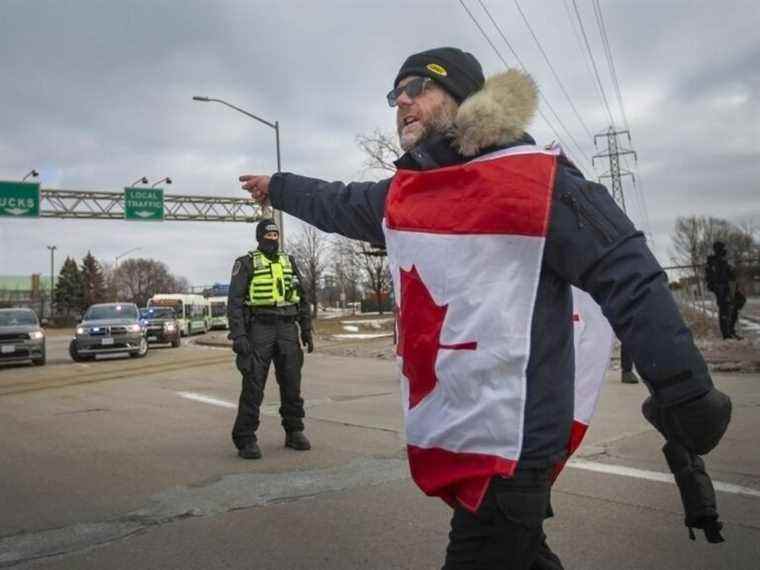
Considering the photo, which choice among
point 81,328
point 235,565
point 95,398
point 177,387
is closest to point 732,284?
point 177,387

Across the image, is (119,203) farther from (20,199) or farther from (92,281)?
(92,281)

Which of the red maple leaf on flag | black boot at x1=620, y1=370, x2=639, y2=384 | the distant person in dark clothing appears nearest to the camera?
the red maple leaf on flag

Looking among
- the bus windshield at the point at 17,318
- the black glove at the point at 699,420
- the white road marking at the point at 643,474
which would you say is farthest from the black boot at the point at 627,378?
the bus windshield at the point at 17,318

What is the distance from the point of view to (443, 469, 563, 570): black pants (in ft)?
6.32

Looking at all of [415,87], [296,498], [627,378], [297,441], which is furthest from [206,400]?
[415,87]

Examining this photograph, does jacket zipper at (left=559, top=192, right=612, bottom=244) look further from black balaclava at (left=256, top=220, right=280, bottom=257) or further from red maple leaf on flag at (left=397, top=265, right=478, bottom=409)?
black balaclava at (left=256, top=220, right=280, bottom=257)

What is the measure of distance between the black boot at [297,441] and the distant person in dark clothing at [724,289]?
12924 mm

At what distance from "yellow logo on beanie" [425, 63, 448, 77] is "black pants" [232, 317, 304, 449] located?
14.5ft

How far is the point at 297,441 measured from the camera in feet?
21.7

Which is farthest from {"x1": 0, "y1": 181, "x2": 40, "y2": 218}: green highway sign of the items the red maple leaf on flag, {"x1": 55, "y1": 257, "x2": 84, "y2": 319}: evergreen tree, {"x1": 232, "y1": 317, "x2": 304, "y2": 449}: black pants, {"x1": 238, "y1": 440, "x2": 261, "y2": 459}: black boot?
{"x1": 55, "y1": 257, "x2": 84, "y2": 319}: evergreen tree

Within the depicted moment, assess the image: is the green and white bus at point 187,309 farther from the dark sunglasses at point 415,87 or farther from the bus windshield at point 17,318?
the dark sunglasses at point 415,87

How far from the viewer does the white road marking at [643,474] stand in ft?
15.7

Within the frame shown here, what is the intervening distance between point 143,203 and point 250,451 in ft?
105

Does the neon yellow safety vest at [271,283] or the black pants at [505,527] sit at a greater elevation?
the neon yellow safety vest at [271,283]
